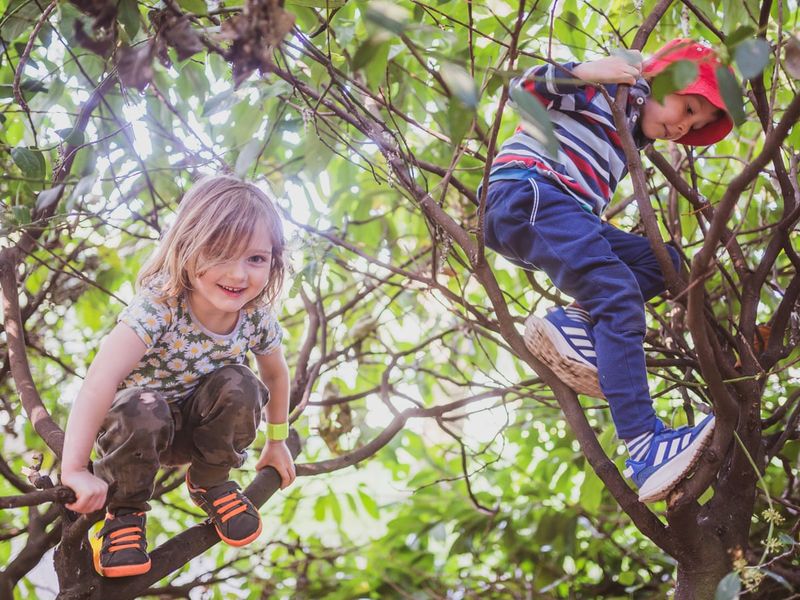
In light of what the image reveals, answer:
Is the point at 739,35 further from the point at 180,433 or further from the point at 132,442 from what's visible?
the point at 180,433

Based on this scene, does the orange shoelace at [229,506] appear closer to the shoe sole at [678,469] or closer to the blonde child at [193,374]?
the blonde child at [193,374]

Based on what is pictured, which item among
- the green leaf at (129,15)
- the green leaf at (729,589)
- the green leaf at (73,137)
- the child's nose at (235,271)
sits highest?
the green leaf at (73,137)

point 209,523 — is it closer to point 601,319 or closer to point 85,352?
point 601,319

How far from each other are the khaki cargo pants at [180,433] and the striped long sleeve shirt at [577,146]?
606 millimetres

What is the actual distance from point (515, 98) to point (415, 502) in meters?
2.28

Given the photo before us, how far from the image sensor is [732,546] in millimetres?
1364

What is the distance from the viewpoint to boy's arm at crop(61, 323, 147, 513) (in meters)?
1.18

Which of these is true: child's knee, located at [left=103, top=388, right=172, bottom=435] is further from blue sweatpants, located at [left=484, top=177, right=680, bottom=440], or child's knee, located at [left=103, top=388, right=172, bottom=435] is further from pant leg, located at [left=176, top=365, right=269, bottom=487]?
blue sweatpants, located at [left=484, top=177, right=680, bottom=440]

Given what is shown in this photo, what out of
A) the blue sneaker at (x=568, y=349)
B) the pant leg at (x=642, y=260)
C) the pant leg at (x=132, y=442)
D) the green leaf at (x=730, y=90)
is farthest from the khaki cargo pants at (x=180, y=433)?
the green leaf at (x=730, y=90)

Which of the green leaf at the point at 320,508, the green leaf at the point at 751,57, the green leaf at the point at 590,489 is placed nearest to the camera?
the green leaf at the point at 751,57

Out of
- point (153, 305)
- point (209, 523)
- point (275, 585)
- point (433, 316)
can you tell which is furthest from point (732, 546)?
point (275, 585)

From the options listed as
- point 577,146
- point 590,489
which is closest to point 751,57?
point 577,146

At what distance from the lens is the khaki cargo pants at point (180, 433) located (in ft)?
4.36

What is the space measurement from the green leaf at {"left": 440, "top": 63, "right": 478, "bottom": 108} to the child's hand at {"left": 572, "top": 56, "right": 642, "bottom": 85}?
649 mm
